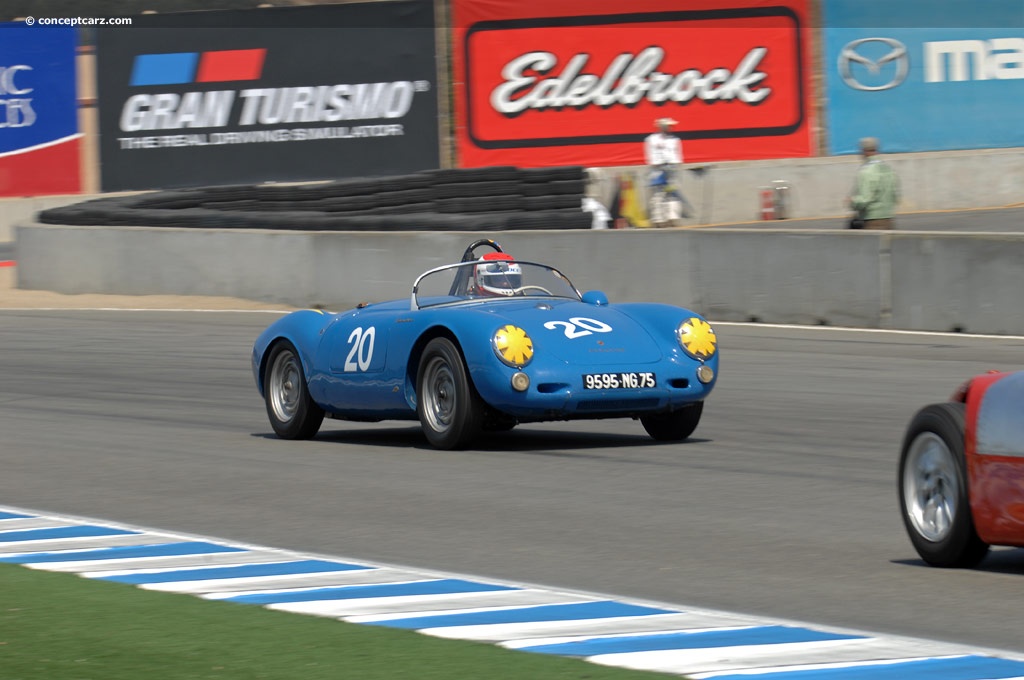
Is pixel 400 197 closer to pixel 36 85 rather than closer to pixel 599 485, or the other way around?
pixel 36 85

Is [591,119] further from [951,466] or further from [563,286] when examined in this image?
[951,466]

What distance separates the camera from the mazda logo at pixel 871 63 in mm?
33375

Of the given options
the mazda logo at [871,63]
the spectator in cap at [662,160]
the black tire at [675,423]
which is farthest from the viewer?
the mazda logo at [871,63]

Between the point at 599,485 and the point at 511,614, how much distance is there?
3.39m

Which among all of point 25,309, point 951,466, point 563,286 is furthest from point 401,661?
point 25,309

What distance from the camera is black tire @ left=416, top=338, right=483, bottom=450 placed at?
1048 cm

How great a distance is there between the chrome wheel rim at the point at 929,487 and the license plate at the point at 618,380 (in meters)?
3.54

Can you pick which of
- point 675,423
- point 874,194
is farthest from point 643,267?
point 675,423

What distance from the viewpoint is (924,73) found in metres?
33.7

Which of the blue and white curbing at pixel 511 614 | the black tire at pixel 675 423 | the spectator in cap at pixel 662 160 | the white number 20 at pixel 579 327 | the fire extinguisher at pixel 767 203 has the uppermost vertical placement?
the spectator in cap at pixel 662 160

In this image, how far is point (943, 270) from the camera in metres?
16.9

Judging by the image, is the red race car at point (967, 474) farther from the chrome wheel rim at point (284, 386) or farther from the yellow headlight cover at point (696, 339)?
the chrome wheel rim at point (284, 386)

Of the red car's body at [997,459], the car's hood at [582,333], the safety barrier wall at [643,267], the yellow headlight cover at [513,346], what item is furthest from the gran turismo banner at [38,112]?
the red car's body at [997,459]

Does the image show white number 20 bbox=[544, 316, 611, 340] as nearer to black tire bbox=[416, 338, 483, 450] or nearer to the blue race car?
the blue race car
